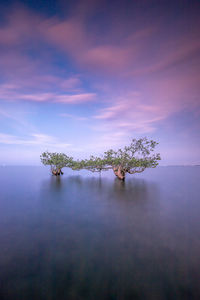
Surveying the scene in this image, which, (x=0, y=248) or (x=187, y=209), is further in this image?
(x=187, y=209)

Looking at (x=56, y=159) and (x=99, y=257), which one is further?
(x=56, y=159)

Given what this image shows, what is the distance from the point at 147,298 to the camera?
4051 millimetres

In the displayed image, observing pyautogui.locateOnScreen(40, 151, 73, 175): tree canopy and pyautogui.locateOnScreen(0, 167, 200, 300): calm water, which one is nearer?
pyautogui.locateOnScreen(0, 167, 200, 300): calm water

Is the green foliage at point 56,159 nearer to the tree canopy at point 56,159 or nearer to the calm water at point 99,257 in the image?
the tree canopy at point 56,159

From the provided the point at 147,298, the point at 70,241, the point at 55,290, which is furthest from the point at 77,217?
the point at 147,298

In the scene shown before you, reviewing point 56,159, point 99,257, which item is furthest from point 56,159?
point 99,257

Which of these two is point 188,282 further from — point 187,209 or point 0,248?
point 187,209

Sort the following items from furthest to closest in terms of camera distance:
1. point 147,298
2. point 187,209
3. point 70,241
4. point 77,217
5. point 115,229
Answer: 1. point 187,209
2. point 77,217
3. point 115,229
4. point 70,241
5. point 147,298

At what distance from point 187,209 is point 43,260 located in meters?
14.0

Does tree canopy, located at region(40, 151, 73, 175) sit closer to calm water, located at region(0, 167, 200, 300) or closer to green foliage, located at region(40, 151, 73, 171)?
green foliage, located at region(40, 151, 73, 171)

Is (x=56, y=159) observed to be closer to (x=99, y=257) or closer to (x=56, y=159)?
(x=56, y=159)

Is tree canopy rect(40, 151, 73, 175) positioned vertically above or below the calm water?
above

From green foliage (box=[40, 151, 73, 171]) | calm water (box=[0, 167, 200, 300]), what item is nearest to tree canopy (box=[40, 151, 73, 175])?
green foliage (box=[40, 151, 73, 171])

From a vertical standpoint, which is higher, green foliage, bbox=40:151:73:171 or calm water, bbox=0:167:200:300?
green foliage, bbox=40:151:73:171
